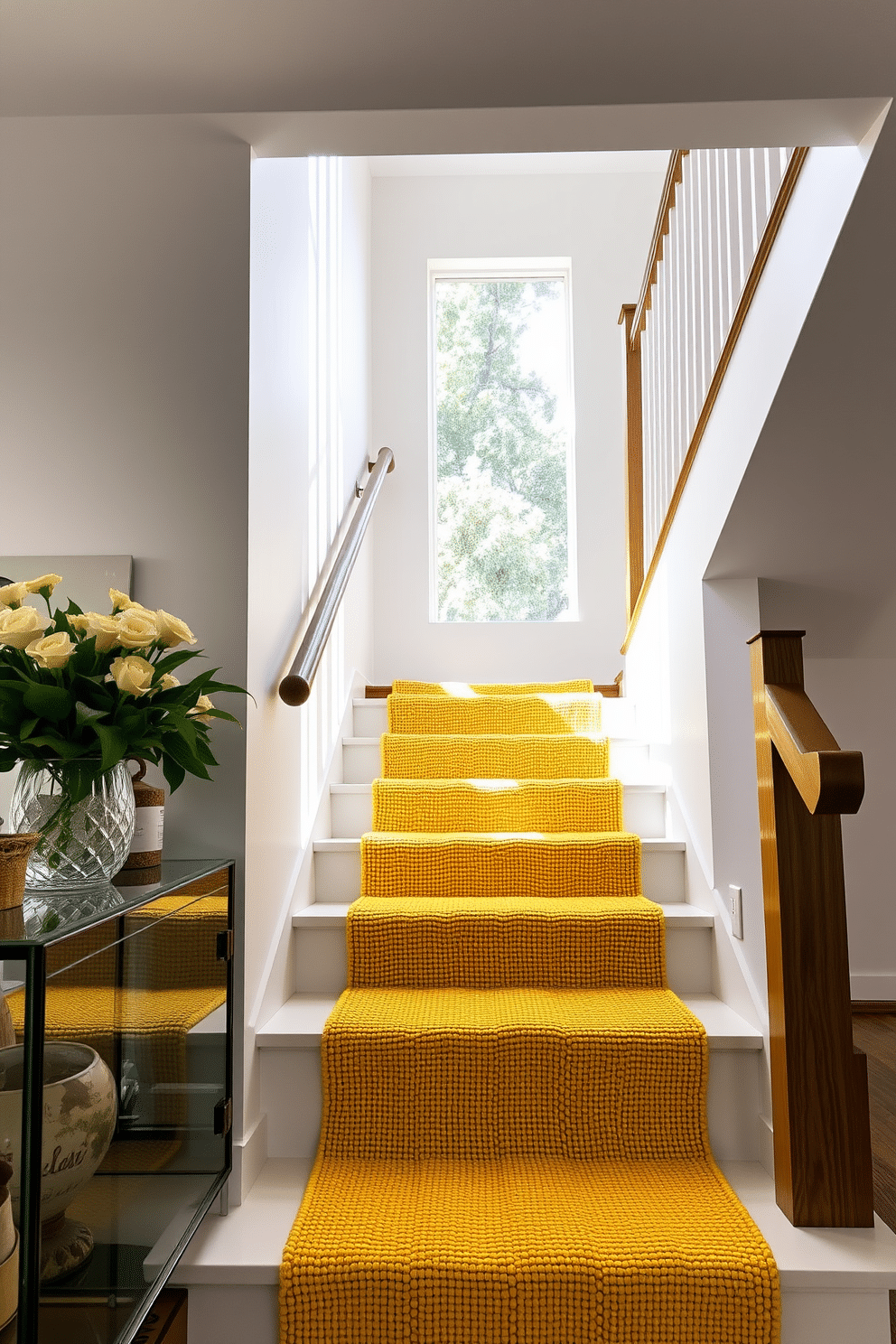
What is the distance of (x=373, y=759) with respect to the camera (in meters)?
3.06

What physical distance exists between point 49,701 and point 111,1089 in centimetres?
51

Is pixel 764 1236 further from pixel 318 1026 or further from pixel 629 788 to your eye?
pixel 629 788

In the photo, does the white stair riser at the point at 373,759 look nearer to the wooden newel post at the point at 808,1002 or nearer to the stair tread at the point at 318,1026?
the stair tread at the point at 318,1026

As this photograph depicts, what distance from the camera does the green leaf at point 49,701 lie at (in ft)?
4.09

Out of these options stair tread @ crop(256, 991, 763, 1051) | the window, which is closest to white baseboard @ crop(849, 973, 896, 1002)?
stair tread @ crop(256, 991, 763, 1051)

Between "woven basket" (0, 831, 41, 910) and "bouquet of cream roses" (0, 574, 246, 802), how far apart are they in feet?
0.47

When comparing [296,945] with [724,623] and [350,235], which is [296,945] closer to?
[724,623]

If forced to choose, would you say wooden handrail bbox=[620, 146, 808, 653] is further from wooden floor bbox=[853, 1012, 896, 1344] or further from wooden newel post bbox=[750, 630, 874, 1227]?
wooden floor bbox=[853, 1012, 896, 1344]

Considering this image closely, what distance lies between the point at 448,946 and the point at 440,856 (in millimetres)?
319

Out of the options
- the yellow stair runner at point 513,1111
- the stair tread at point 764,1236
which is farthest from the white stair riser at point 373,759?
the stair tread at point 764,1236

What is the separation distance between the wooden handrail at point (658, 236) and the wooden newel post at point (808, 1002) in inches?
70.3

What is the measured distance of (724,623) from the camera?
226 centimetres

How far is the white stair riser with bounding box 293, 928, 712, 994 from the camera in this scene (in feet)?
7.07

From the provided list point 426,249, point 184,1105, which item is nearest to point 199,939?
point 184,1105
